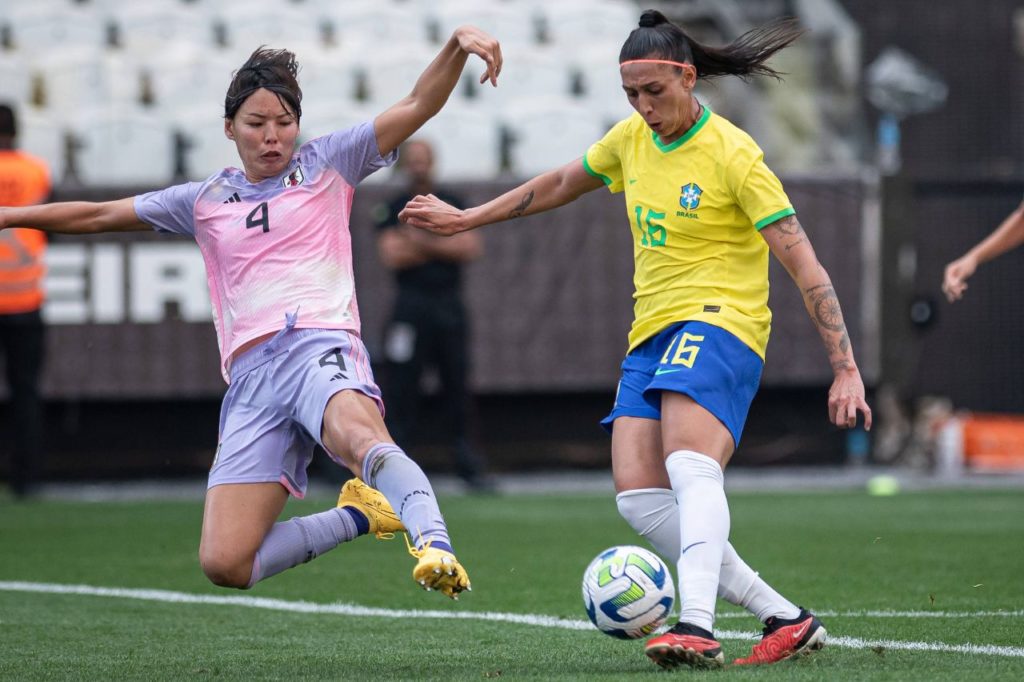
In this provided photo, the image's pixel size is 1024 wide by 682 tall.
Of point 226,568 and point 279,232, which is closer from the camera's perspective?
point 226,568

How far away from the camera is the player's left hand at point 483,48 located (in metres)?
4.93

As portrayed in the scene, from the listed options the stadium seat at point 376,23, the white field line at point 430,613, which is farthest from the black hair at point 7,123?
the white field line at point 430,613

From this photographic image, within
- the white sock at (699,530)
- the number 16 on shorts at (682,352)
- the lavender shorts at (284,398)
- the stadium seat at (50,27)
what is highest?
the stadium seat at (50,27)

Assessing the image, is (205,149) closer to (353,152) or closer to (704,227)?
(353,152)

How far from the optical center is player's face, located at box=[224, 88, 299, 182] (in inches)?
206

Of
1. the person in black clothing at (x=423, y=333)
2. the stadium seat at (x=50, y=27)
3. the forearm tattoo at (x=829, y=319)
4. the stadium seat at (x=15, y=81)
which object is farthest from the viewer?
the stadium seat at (x=50, y=27)

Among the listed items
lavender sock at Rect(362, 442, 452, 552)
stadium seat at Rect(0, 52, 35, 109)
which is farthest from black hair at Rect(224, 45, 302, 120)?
stadium seat at Rect(0, 52, 35, 109)

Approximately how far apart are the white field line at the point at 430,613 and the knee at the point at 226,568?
3.34ft

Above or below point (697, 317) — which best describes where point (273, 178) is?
above

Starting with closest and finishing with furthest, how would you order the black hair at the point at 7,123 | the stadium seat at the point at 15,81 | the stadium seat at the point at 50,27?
1. the black hair at the point at 7,123
2. the stadium seat at the point at 15,81
3. the stadium seat at the point at 50,27

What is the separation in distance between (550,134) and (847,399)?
30.1 ft

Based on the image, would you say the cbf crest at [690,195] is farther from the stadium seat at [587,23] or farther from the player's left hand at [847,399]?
the stadium seat at [587,23]

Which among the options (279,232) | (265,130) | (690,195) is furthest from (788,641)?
(265,130)

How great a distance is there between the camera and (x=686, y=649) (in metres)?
4.50
